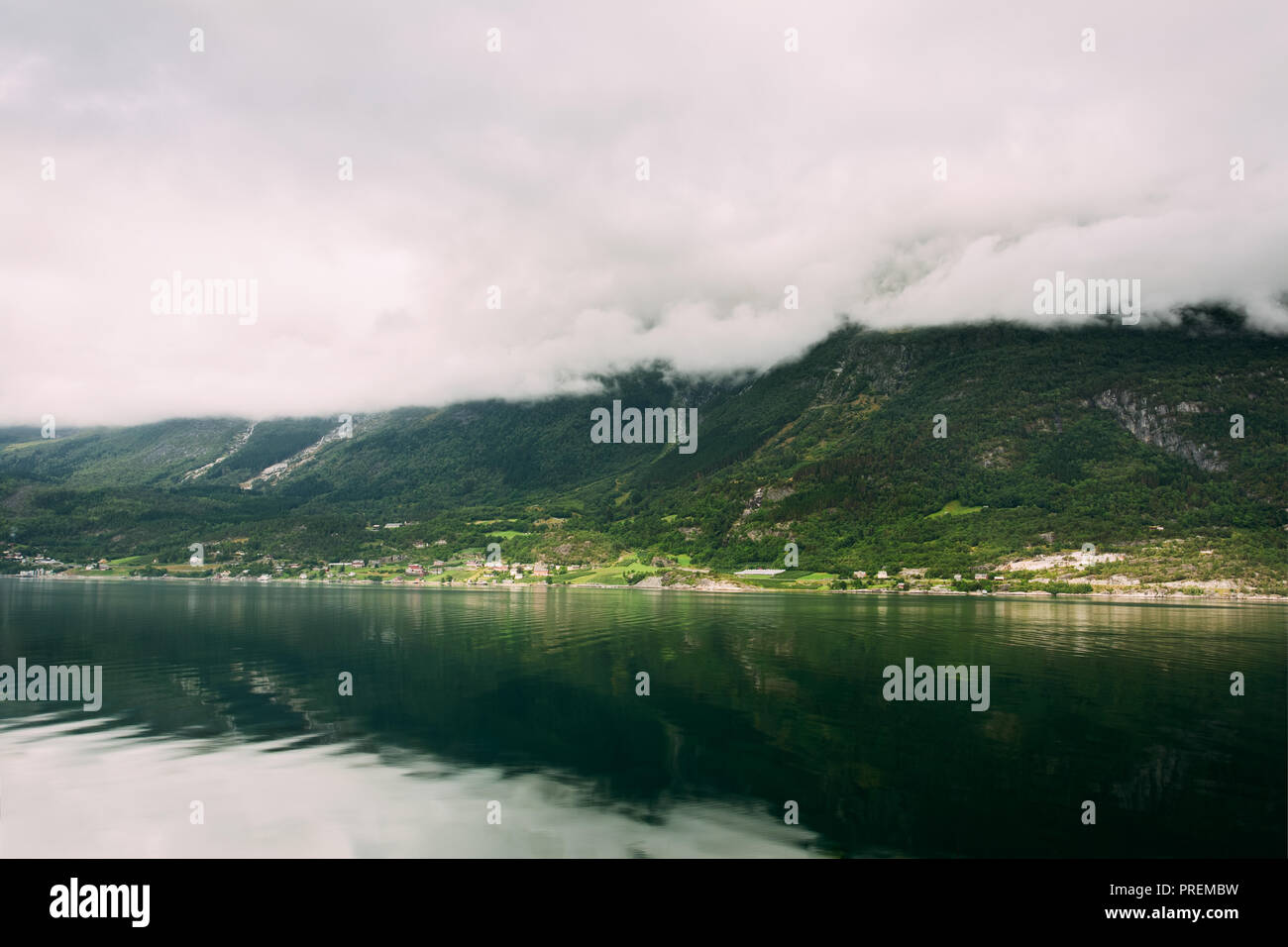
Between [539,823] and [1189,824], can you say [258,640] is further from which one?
[1189,824]

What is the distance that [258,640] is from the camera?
212ft

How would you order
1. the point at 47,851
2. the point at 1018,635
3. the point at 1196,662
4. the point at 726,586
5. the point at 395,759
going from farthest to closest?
the point at 726,586
the point at 1018,635
the point at 1196,662
the point at 395,759
the point at 47,851

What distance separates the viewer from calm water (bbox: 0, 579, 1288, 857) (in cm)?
2067

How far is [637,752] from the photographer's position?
29422 millimetres

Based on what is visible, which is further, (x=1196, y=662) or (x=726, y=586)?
(x=726, y=586)

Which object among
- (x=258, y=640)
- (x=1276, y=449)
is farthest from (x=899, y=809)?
(x=1276, y=449)

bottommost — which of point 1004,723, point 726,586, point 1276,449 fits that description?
point 726,586

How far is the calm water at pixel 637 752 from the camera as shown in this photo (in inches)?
814

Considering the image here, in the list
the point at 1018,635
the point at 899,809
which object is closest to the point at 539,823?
the point at 899,809

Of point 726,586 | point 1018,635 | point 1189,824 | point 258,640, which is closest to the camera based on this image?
point 1189,824

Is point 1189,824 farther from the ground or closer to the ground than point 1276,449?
closer to the ground
